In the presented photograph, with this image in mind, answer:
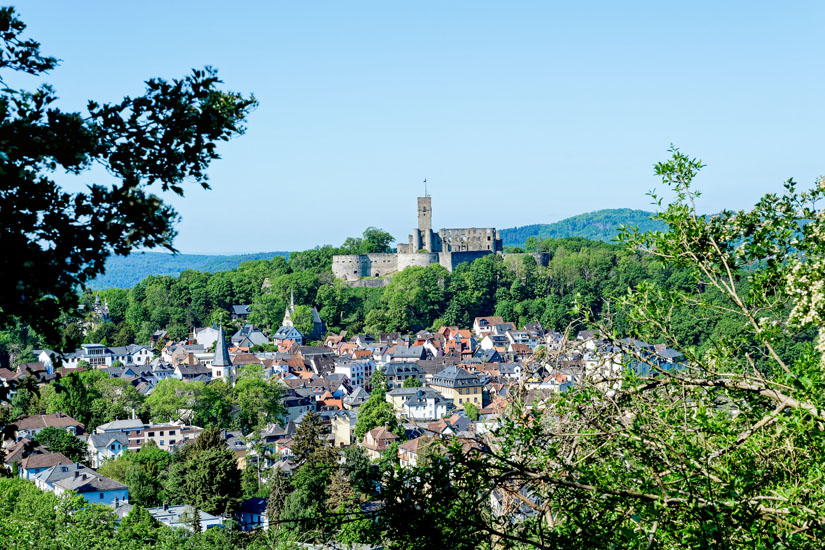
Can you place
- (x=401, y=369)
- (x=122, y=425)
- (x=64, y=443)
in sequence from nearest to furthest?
1. (x=64, y=443)
2. (x=122, y=425)
3. (x=401, y=369)

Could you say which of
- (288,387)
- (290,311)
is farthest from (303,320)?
(288,387)

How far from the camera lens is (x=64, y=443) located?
3759 cm

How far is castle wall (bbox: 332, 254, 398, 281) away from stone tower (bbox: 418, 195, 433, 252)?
3.31 meters

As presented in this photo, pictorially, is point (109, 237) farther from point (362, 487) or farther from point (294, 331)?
point (294, 331)

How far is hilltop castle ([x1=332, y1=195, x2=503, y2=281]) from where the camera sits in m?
79.1

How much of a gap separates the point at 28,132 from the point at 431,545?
2349 mm

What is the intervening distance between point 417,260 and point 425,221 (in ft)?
18.5

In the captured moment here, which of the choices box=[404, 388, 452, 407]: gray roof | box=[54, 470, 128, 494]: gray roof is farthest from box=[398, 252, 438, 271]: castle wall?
box=[54, 470, 128, 494]: gray roof

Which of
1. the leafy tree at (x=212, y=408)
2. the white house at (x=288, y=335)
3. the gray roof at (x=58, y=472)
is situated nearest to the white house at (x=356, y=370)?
the white house at (x=288, y=335)

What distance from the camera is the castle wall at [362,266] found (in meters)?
80.6

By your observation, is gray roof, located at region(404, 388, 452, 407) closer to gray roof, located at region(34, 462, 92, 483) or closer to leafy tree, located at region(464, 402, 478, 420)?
leafy tree, located at region(464, 402, 478, 420)

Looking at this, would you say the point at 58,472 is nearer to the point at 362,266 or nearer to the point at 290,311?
the point at 290,311

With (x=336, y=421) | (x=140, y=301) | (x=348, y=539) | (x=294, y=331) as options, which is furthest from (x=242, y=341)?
(x=348, y=539)

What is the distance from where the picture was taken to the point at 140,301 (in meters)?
77.6
